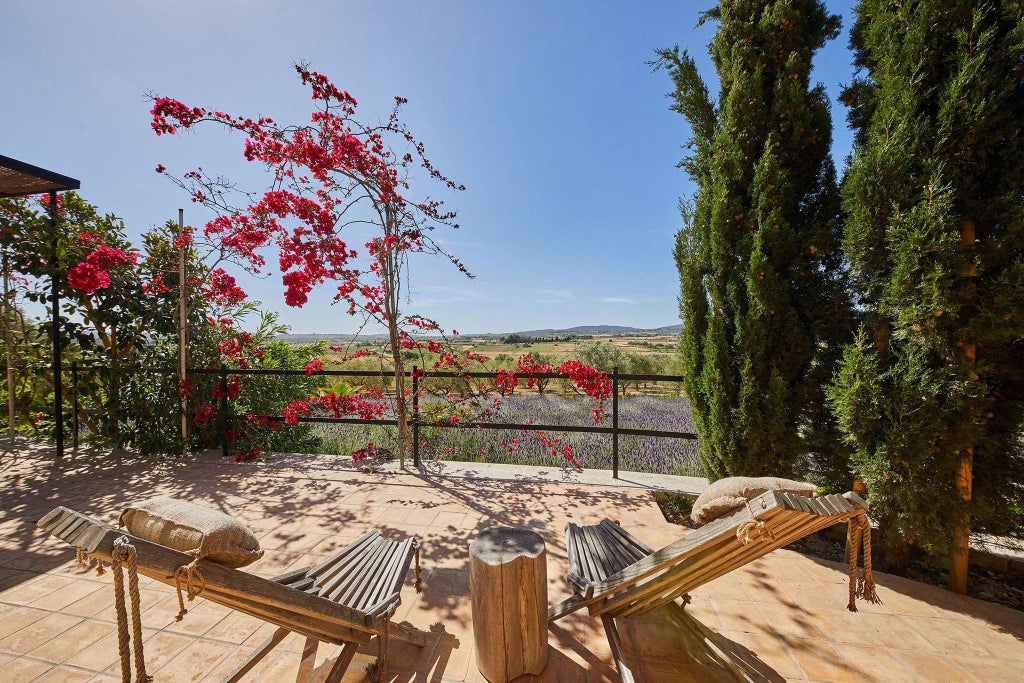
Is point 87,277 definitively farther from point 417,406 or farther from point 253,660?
point 253,660

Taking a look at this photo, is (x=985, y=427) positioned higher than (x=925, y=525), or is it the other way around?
(x=985, y=427)

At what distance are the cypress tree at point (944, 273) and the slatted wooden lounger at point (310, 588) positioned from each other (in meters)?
3.02

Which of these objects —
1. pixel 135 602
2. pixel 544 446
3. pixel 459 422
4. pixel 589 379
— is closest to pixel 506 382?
pixel 459 422

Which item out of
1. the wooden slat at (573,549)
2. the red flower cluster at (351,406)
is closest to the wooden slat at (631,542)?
the wooden slat at (573,549)

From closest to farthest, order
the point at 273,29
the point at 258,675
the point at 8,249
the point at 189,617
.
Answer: the point at 258,675
the point at 189,617
the point at 273,29
the point at 8,249

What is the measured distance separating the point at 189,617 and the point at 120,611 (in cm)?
149

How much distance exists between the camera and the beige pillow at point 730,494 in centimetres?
188

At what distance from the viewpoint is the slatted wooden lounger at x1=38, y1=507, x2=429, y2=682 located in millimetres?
937

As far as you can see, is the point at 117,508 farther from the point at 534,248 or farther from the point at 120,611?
the point at 534,248

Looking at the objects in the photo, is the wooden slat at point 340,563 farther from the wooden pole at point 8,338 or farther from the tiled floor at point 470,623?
the wooden pole at point 8,338

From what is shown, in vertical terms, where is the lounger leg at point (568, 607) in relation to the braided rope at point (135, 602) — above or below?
below

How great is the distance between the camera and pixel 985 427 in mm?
2295

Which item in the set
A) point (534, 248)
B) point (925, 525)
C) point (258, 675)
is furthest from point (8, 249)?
point (534, 248)

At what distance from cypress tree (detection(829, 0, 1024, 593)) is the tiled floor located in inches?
24.8
